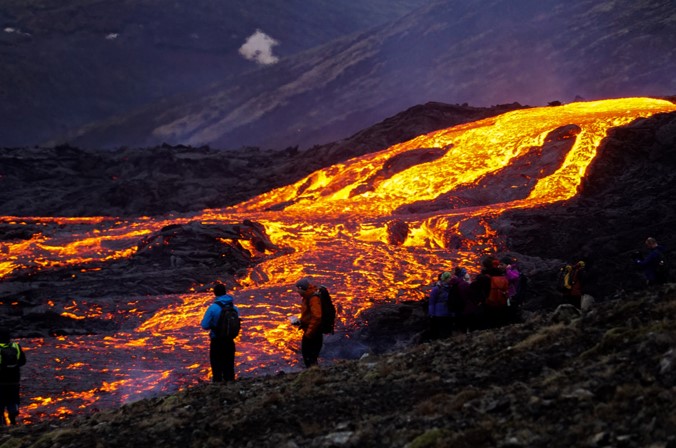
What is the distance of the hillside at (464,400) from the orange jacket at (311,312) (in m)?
0.77

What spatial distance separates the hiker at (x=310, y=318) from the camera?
39.3 ft

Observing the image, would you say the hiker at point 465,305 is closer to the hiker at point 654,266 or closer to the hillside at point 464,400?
the hillside at point 464,400

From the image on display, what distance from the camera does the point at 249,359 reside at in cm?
1773

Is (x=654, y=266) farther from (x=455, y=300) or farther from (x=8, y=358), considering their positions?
(x=8, y=358)

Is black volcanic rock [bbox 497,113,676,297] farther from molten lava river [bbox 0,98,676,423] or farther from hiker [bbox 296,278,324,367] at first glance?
hiker [bbox 296,278,324,367]

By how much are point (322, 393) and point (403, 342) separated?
9.34 m

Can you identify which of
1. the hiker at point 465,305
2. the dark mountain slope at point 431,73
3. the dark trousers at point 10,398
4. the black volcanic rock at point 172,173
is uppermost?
the dark mountain slope at point 431,73

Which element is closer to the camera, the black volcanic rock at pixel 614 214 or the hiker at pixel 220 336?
the hiker at pixel 220 336

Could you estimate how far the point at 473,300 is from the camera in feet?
41.0

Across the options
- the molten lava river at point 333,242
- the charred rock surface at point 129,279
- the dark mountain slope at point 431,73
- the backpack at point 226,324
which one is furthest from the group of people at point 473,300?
the dark mountain slope at point 431,73

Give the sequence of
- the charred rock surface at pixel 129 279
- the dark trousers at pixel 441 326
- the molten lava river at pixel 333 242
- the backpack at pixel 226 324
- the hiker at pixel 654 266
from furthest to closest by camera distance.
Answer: the charred rock surface at pixel 129 279 → the molten lava river at pixel 333 242 → the hiker at pixel 654 266 → the dark trousers at pixel 441 326 → the backpack at pixel 226 324

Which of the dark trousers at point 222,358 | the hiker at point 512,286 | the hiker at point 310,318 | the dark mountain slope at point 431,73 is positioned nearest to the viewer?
the dark trousers at point 222,358

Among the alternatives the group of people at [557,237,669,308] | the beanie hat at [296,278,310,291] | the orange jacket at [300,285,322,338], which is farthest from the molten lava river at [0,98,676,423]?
the group of people at [557,237,669,308]

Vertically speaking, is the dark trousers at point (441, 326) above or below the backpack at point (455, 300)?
below
